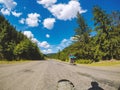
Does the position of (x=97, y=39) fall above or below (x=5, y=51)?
above

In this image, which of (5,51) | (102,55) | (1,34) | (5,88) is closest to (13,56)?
(5,51)

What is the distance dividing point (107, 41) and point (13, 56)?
34.2 metres

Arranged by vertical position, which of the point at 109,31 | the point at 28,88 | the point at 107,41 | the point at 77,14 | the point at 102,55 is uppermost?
the point at 77,14

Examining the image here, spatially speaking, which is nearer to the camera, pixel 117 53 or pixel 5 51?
pixel 117 53

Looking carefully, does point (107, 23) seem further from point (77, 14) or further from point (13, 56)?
point (13, 56)

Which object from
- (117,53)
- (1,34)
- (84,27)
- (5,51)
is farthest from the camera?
(84,27)

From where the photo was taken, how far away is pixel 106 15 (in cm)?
3934

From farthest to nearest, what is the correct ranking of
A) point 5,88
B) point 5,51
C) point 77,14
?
point 77,14, point 5,51, point 5,88

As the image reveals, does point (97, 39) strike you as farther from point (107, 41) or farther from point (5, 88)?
point (5, 88)

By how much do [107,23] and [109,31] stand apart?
232 cm

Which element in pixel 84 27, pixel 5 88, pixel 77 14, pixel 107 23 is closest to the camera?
pixel 5 88

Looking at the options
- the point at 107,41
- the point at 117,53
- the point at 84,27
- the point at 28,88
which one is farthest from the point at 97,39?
the point at 28,88

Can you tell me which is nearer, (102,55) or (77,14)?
(102,55)

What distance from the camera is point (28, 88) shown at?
5.54 meters
